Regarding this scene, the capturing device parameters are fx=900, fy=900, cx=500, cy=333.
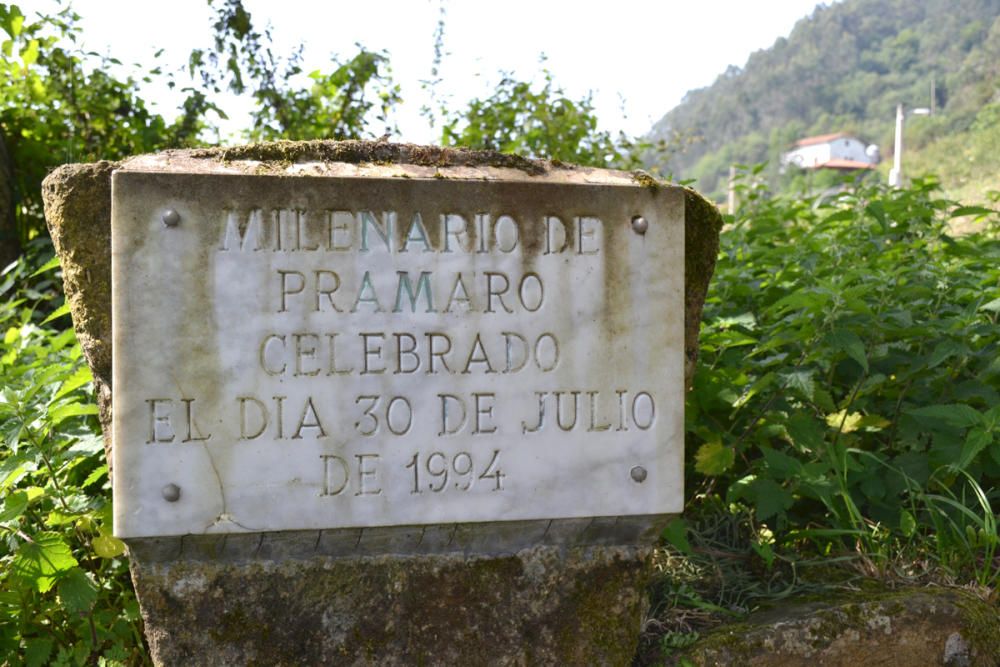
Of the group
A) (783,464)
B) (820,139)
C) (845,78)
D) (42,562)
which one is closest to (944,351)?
(783,464)

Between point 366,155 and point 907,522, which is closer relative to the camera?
point 366,155

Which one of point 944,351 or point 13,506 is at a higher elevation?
point 944,351

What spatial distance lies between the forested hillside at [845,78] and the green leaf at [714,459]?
4647cm

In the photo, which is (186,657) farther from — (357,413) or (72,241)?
(72,241)

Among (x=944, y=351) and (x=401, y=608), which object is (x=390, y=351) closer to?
(x=401, y=608)

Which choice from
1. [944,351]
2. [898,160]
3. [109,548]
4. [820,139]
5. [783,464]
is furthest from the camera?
[820,139]

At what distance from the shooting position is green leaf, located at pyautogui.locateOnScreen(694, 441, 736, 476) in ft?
8.28

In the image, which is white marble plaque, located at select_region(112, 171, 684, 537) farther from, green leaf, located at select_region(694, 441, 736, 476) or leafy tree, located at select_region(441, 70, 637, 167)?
leafy tree, located at select_region(441, 70, 637, 167)

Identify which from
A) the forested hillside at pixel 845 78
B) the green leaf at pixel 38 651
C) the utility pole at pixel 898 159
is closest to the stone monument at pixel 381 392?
the green leaf at pixel 38 651

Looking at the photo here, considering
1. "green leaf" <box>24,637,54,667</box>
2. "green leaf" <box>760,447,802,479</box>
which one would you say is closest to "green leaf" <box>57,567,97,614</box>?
"green leaf" <box>24,637,54,667</box>

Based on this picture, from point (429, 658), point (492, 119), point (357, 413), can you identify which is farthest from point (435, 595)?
point (492, 119)

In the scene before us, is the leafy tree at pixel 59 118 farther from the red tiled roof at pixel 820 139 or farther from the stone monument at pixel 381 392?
the red tiled roof at pixel 820 139

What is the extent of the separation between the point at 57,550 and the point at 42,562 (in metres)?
0.04

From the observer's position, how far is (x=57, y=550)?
2133mm
